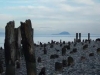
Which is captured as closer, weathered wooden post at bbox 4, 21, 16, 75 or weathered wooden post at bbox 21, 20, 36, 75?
weathered wooden post at bbox 21, 20, 36, 75

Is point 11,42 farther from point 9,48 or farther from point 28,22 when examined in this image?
point 28,22

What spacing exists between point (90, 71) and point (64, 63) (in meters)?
3.11

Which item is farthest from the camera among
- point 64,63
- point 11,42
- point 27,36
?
point 64,63

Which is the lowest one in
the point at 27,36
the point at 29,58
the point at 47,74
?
the point at 47,74

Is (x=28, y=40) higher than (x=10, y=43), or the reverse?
(x=28, y=40)

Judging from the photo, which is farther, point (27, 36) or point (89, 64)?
point (89, 64)

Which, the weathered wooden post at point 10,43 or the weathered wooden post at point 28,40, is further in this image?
the weathered wooden post at point 10,43

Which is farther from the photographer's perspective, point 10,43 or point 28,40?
point 10,43

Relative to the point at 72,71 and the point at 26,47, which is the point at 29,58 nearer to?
the point at 26,47

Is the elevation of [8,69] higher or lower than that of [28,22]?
lower

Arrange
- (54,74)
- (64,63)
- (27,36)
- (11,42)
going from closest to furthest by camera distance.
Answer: (27,36) → (11,42) → (54,74) → (64,63)

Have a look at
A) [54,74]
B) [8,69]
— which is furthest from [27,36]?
[54,74]

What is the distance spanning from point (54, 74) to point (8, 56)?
373 cm

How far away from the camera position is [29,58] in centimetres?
1264
